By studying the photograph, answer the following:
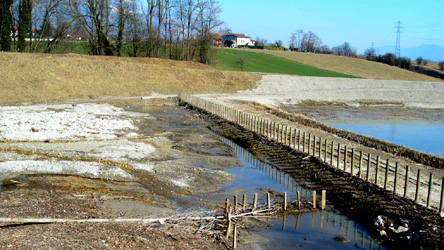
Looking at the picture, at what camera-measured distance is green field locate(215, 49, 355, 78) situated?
214 feet

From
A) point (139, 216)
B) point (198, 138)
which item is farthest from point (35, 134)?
point (139, 216)

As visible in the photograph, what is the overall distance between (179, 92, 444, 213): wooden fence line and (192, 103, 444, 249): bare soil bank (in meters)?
0.29

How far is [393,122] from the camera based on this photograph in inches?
1173

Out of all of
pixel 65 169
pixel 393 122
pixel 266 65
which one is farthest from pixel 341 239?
pixel 266 65

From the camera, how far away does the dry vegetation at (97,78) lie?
1348 inches

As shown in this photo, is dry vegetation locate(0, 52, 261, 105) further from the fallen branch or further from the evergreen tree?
the fallen branch

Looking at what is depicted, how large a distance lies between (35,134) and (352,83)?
42.5 metres

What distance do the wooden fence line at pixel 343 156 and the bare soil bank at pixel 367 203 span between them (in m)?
0.29

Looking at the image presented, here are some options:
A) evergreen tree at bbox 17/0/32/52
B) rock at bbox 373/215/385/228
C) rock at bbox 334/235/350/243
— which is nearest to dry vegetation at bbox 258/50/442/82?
evergreen tree at bbox 17/0/32/52

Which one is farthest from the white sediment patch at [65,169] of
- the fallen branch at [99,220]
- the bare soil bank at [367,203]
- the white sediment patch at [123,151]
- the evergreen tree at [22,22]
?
the evergreen tree at [22,22]

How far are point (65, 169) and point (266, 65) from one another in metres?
61.1

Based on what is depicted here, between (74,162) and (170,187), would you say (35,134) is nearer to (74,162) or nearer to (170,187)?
(74,162)

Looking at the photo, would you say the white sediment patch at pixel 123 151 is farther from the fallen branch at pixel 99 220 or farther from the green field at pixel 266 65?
the green field at pixel 266 65

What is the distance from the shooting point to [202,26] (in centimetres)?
6353
